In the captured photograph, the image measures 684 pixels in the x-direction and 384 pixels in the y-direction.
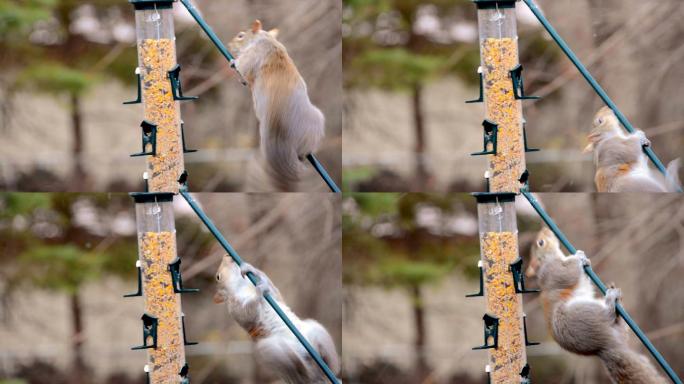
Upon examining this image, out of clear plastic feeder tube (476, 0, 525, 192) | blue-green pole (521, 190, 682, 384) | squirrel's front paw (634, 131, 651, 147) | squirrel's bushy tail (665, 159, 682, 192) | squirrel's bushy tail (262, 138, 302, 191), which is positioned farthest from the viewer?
squirrel's bushy tail (665, 159, 682, 192)

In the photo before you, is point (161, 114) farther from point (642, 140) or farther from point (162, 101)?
point (642, 140)

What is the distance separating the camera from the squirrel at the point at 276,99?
4.77m

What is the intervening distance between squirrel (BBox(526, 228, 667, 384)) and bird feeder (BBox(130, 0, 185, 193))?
1.65m

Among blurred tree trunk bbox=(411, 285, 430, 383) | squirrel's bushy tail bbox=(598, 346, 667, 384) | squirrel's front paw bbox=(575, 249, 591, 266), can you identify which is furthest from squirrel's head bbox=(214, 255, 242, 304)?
blurred tree trunk bbox=(411, 285, 430, 383)

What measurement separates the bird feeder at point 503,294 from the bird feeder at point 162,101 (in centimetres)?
132

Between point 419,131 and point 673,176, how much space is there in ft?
4.73

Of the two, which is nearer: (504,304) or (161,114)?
(504,304)

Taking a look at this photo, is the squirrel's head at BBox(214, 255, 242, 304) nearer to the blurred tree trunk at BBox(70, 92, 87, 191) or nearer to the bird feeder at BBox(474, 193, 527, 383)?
the bird feeder at BBox(474, 193, 527, 383)

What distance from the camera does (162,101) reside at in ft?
14.6

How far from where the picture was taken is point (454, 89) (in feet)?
19.4

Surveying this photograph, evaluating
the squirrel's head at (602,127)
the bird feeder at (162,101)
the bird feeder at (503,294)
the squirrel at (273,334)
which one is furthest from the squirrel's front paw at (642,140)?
the bird feeder at (162,101)

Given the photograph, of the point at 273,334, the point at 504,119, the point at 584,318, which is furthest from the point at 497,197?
the point at 273,334

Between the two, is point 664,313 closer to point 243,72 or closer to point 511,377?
point 511,377

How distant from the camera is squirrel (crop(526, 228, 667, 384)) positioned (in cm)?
425
